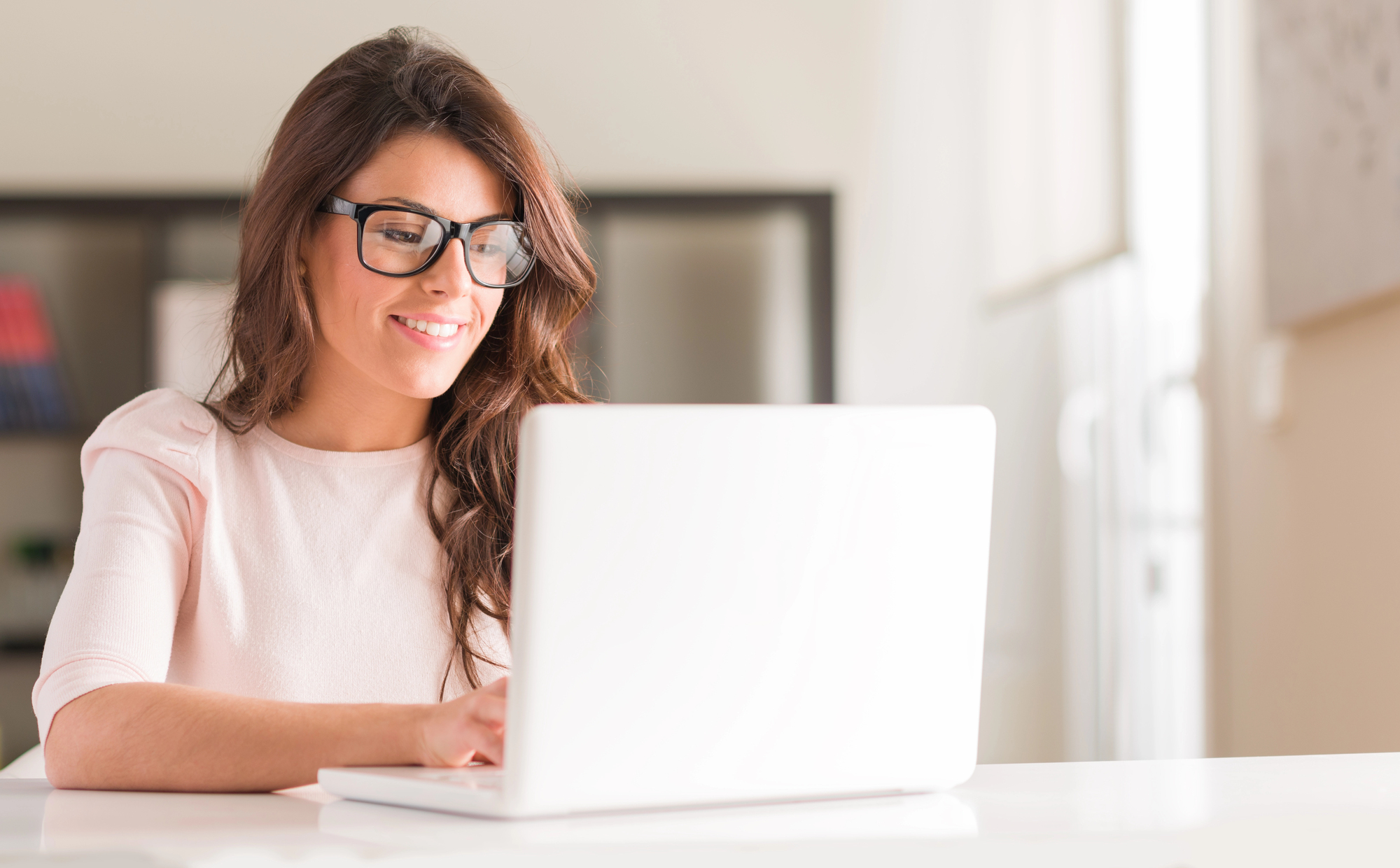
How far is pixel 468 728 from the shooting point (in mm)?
735

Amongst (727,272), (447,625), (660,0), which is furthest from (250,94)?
(447,625)

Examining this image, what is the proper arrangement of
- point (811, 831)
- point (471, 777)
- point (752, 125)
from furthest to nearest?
point (752, 125) → point (471, 777) → point (811, 831)

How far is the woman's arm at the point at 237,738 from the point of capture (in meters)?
→ 0.75

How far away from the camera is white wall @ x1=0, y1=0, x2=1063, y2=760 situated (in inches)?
128

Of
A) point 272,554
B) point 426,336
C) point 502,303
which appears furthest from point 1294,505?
point 272,554

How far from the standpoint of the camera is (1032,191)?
10.9ft

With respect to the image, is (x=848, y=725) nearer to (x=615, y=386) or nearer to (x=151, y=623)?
(x=151, y=623)

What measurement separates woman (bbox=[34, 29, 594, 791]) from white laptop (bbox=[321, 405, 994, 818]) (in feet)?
1.61

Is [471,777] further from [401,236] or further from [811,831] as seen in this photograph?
[401,236]

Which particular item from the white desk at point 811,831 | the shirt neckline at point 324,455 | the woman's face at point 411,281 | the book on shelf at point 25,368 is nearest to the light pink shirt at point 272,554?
the shirt neckline at point 324,455

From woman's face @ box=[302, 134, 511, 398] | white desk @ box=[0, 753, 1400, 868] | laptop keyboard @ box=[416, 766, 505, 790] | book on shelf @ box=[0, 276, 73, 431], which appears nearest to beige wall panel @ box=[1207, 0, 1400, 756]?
white desk @ box=[0, 753, 1400, 868]

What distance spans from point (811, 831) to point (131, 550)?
0.72 m

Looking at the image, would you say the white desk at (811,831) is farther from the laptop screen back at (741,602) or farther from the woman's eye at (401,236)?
the woman's eye at (401,236)

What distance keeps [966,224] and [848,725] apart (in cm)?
300
